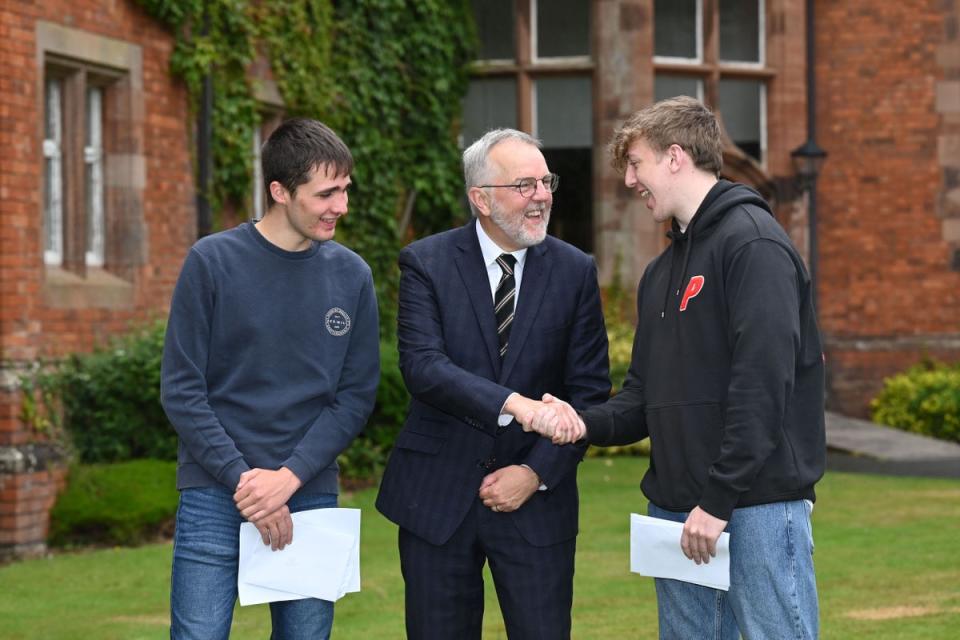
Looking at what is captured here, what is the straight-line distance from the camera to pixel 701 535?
3672 mm

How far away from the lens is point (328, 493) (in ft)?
13.7

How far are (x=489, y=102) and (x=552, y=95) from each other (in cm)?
70

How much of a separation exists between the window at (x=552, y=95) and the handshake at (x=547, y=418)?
39.2 feet

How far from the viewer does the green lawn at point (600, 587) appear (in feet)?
22.6

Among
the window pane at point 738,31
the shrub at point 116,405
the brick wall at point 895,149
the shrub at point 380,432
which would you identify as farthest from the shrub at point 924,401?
the shrub at point 116,405

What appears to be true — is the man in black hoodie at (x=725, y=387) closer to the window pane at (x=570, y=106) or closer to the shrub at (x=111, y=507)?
the shrub at (x=111, y=507)

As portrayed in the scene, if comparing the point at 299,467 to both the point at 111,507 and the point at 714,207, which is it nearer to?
the point at 714,207

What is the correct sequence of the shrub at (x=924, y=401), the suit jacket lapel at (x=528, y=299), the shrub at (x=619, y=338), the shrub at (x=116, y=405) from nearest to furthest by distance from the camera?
the suit jacket lapel at (x=528, y=299) < the shrub at (x=116, y=405) < the shrub at (x=619, y=338) < the shrub at (x=924, y=401)

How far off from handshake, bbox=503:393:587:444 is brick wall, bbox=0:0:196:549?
232 inches

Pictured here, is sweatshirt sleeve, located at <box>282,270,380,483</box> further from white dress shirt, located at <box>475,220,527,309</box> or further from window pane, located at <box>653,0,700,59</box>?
window pane, located at <box>653,0,700,59</box>

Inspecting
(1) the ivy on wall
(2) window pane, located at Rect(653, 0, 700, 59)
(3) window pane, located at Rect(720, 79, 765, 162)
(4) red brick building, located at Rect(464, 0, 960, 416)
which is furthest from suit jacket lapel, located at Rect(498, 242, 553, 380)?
(3) window pane, located at Rect(720, 79, 765, 162)

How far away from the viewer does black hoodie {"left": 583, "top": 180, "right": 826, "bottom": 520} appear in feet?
11.8

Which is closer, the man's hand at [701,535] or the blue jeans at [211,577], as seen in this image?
the man's hand at [701,535]

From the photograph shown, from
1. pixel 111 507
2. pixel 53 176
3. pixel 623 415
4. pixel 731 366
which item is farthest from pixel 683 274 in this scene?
pixel 53 176
